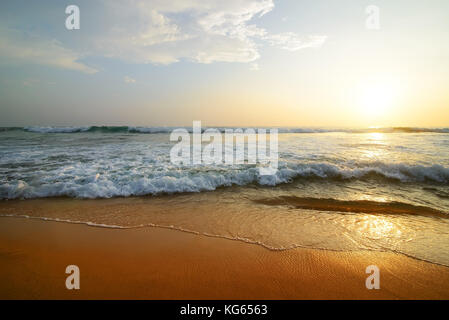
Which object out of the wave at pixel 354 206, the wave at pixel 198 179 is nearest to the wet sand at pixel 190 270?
the wave at pixel 354 206

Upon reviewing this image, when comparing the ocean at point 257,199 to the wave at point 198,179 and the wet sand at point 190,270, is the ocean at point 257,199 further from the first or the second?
the wet sand at point 190,270

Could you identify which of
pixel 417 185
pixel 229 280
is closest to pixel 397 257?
pixel 229 280

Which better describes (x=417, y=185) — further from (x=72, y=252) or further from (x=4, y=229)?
(x=4, y=229)

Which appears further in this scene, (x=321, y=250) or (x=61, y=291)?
(x=321, y=250)

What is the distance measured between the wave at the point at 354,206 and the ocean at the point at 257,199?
0.02m

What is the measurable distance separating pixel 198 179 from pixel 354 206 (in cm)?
419

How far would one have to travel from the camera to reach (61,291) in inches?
90.9

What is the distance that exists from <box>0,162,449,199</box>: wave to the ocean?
0.03 meters

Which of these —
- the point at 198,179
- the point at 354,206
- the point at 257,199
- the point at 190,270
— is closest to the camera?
the point at 190,270

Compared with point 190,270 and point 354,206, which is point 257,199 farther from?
point 190,270

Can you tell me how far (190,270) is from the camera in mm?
2668

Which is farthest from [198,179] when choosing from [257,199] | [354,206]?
[354,206]

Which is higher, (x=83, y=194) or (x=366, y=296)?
(x=83, y=194)
